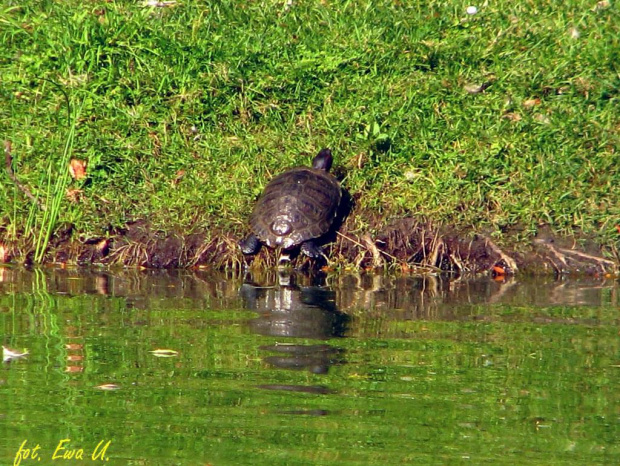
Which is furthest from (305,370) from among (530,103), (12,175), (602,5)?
(602,5)

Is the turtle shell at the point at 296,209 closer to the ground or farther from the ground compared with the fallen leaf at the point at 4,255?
farther from the ground

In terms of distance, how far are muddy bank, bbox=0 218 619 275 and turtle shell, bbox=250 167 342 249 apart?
0.66 feet

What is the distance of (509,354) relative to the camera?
5.58 m

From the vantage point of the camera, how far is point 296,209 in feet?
24.5

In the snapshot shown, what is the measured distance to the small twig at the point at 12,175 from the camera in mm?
7652

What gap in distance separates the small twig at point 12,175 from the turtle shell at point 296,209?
1.50m

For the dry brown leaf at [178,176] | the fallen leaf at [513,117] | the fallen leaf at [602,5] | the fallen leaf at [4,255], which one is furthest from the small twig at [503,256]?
the fallen leaf at [4,255]

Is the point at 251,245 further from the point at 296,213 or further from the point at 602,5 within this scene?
the point at 602,5

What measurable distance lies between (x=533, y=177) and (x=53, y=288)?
3319 millimetres

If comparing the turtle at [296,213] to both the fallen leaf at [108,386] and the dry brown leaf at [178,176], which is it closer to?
the dry brown leaf at [178,176]

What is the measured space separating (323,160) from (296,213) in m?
0.48

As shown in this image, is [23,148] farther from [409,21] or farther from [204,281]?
[409,21]

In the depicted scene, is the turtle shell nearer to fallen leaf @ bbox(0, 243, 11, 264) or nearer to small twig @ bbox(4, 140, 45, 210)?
small twig @ bbox(4, 140, 45, 210)

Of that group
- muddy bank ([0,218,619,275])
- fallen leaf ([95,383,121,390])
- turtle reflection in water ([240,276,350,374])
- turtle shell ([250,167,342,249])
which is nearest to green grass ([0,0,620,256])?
muddy bank ([0,218,619,275])
